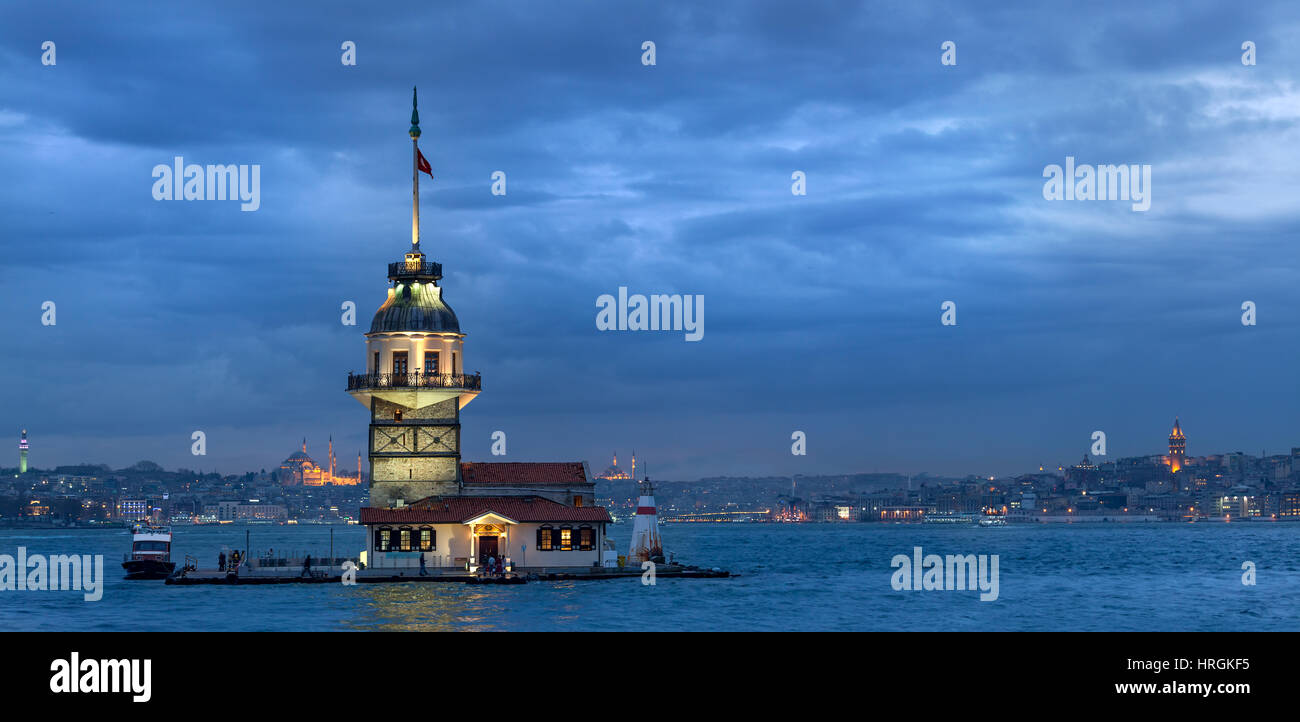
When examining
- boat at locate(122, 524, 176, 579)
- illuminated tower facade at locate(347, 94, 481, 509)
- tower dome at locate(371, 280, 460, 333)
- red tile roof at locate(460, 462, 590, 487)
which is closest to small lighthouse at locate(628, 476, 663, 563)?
red tile roof at locate(460, 462, 590, 487)

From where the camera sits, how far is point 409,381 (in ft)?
250

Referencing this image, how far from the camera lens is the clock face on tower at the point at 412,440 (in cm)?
7662

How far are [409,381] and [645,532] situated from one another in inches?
611

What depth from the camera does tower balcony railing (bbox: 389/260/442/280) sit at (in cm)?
7831

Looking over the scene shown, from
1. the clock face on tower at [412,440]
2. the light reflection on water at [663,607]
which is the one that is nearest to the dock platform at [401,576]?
the light reflection on water at [663,607]

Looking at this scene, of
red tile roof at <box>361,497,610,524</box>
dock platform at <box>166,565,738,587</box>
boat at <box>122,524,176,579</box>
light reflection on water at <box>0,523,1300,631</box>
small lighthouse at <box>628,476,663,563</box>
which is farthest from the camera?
boat at <box>122,524,176,579</box>

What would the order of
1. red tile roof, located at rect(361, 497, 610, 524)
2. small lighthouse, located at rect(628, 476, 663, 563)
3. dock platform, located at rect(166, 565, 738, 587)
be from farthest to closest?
small lighthouse, located at rect(628, 476, 663, 563) < red tile roof, located at rect(361, 497, 610, 524) < dock platform, located at rect(166, 565, 738, 587)

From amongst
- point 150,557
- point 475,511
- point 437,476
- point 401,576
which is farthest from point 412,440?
point 150,557

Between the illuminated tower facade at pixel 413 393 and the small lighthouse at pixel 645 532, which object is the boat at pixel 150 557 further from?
the small lighthouse at pixel 645 532

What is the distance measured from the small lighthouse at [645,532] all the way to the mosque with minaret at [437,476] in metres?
1.56

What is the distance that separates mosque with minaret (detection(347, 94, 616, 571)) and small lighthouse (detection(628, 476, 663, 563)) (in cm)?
156

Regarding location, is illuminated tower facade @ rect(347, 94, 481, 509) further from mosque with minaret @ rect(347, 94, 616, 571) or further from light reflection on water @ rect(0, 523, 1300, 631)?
light reflection on water @ rect(0, 523, 1300, 631)
